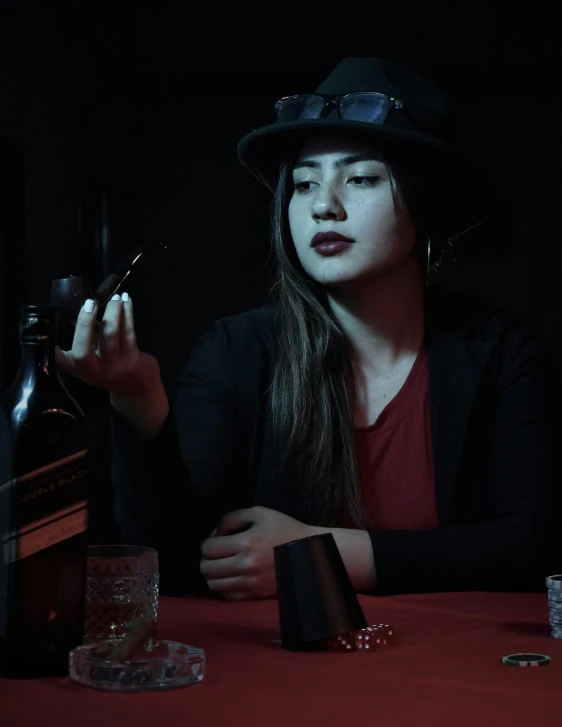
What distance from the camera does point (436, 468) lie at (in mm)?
1782

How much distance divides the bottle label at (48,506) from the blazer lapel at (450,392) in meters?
1.00

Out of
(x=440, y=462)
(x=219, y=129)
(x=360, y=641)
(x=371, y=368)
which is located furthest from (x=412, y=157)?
(x=219, y=129)

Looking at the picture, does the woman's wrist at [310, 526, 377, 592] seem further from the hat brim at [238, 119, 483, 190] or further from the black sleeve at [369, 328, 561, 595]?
the hat brim at [238, 119, 483, 190]

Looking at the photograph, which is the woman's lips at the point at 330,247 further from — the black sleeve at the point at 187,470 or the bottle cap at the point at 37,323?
the bottle cap at the point at 37,323

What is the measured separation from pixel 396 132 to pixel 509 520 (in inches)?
25.2

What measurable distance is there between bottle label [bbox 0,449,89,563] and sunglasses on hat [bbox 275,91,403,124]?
39.7 inches

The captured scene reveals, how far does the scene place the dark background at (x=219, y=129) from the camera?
10.4 feet

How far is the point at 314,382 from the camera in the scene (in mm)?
1771

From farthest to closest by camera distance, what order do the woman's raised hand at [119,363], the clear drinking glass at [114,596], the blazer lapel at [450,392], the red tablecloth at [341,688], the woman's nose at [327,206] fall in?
1. the blazer lapel at [450,392]
2. the woman's nose at [327,206]
3. the woman's raised hand at [119,363]
4. the clear drinking glass at [114,596]
5. the red tablecloth at [341,688]

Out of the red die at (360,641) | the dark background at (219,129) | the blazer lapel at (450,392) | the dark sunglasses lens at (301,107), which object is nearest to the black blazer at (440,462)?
the blazer lapel at (450,392)

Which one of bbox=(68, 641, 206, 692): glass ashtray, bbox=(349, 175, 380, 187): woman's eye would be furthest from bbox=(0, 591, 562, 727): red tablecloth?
bbox=(349, 175, 380, 187): woman's eye

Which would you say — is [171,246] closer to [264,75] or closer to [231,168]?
[231,168]

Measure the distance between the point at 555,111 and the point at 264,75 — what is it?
97cm

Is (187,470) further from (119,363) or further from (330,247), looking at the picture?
(330,247)
